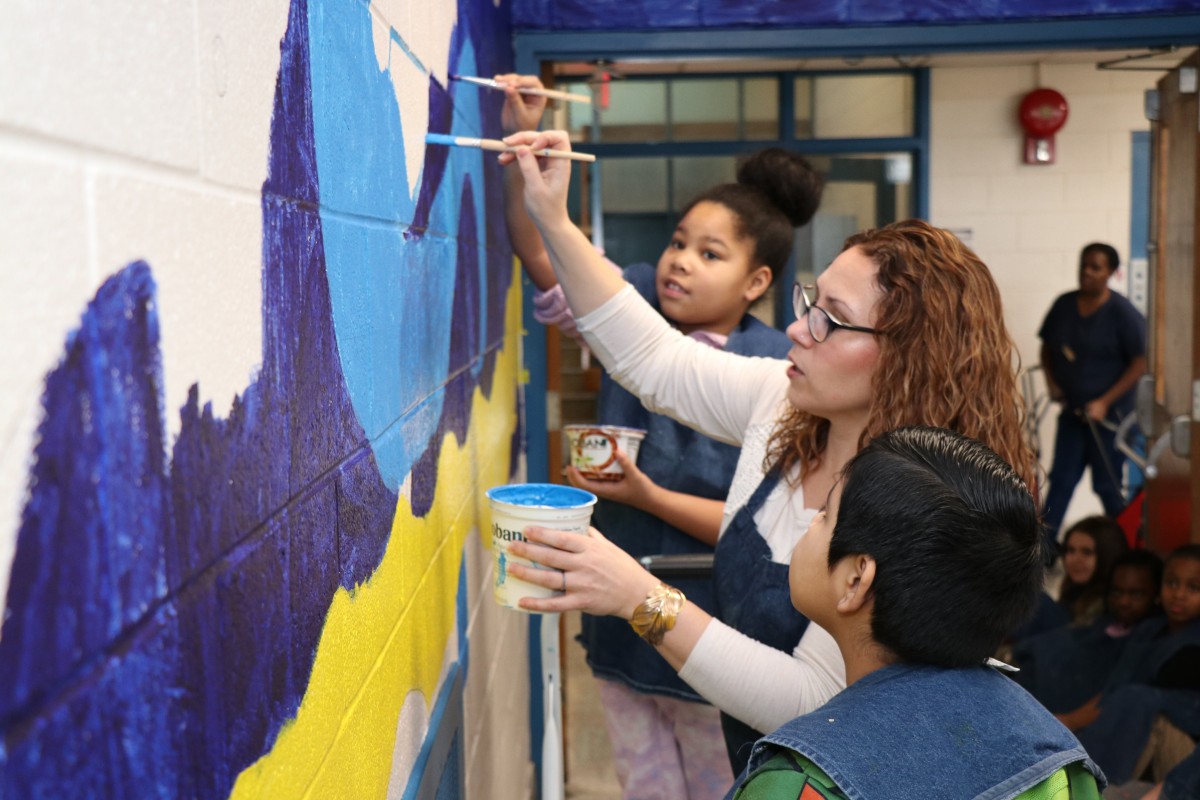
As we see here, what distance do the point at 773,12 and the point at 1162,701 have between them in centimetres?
224

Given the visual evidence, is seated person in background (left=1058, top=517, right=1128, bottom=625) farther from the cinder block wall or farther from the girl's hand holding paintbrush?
the cinder block wall

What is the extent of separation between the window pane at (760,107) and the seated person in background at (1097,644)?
3750mm

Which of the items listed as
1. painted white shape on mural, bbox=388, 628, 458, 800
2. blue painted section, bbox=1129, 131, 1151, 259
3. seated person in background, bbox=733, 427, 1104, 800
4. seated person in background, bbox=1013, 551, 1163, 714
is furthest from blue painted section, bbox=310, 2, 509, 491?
blue painted section, bbox=1129, 131, 1151, 259

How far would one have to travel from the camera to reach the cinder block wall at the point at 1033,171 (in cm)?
696

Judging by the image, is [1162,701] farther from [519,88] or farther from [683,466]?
[519,88]

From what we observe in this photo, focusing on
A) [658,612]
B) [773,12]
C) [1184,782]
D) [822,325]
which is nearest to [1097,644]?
[1184,782]

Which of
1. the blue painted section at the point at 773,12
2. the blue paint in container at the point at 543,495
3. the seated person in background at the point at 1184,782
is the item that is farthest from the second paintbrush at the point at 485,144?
the seated person in background at the point at 1184,782

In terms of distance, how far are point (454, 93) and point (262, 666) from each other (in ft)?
3.87

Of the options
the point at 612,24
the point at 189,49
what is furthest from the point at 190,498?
the point at 612,24

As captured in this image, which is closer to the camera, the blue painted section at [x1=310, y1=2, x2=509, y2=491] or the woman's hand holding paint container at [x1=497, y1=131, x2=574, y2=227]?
the blue painted section at [x1=310, y1=2, x2=509, y2=491]

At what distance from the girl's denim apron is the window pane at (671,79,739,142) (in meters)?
5.28

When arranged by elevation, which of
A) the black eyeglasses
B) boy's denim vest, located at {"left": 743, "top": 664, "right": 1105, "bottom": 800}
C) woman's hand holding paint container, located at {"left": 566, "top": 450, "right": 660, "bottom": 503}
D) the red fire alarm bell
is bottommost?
boy's denim vest, located at {"left": 743, "top": 664, "right": 1105, "bottom": 800}

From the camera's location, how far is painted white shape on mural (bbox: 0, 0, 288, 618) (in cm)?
40

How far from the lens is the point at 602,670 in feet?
7.69
